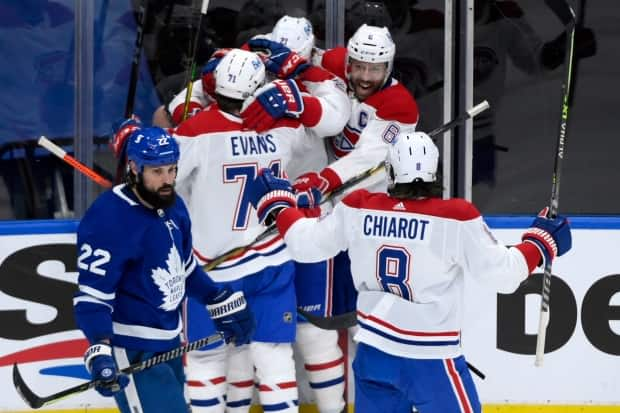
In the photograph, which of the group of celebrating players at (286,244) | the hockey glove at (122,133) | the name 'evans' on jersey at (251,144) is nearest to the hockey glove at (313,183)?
the group of celebrating players at (286,244)

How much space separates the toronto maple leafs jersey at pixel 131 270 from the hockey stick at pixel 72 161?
34.2 inches

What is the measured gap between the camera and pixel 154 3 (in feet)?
17.9

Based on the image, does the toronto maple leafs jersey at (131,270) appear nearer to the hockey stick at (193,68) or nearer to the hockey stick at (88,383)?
the hockey stick at (88,383)

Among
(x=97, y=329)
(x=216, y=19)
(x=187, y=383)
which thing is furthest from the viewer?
(x=216, y=19)

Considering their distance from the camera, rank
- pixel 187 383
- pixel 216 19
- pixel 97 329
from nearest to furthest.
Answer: pixel 97 329, pixel 187 383, pixel 216 19

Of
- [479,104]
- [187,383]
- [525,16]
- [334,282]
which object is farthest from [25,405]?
[525,16]

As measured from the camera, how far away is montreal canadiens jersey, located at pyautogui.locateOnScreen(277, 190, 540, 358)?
4.11 metres

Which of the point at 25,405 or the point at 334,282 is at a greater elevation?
the point at 334,282

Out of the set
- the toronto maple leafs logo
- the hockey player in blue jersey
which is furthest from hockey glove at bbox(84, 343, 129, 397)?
the toronto maple leafs logo

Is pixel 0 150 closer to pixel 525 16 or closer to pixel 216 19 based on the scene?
pixel 216 19

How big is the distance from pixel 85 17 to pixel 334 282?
4.23ft

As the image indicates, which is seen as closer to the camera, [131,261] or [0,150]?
[131,261]

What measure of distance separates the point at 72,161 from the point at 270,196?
0.98 metres

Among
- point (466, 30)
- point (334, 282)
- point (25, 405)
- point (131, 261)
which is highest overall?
point (466, 30)
